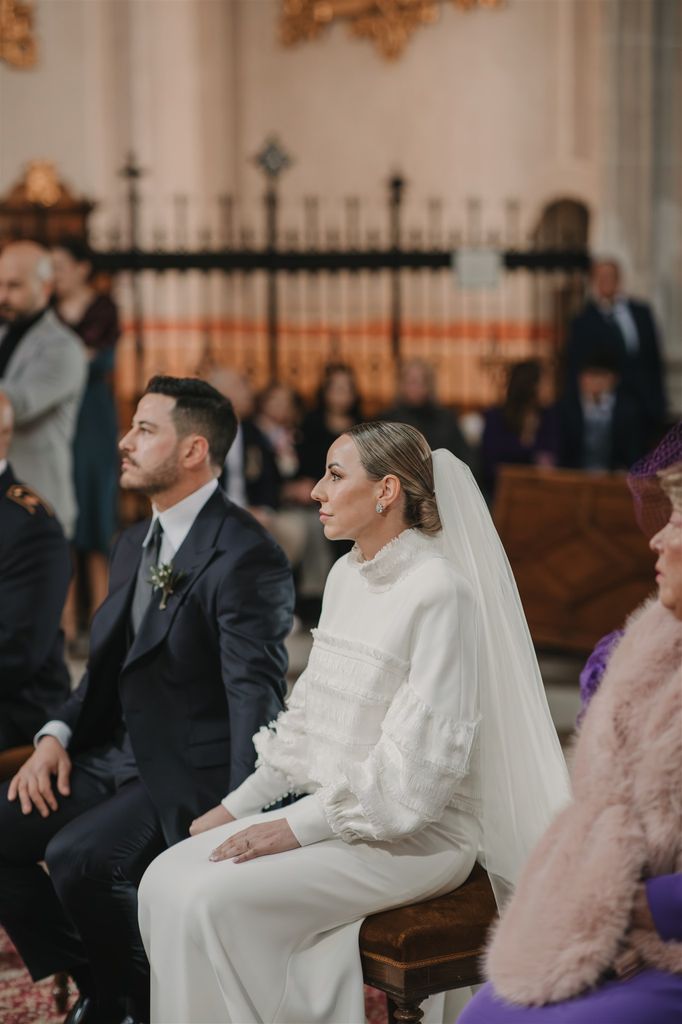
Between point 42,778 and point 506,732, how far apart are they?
119cm

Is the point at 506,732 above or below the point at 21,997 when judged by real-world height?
above

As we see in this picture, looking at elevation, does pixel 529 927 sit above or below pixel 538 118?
below

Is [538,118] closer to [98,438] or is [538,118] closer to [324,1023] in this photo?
[98,438]

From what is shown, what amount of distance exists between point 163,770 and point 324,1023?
2.53ft

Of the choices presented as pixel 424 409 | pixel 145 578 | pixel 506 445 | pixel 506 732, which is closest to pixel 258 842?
pixel 506 732

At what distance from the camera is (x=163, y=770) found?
131 inches

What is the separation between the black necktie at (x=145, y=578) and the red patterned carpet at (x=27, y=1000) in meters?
1.00

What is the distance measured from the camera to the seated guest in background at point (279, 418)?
9.14 m

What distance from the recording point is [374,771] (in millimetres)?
2773

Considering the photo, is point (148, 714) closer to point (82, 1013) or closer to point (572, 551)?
point (82, 1013)

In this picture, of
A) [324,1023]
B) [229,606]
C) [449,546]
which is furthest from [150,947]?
[449,546]

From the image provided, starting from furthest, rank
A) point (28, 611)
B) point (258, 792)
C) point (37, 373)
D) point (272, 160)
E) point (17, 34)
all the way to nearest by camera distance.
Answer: point (17, 34), point (272, 160), point (37, 373), point (28, 611), point (258, 792)

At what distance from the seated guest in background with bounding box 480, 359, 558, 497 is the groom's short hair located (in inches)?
200

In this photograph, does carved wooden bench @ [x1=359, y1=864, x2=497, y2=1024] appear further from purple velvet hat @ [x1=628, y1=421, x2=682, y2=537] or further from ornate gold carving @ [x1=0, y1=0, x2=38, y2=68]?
ornate gold carving @ [x1=0, y1=0, x2=38, y2=68]
